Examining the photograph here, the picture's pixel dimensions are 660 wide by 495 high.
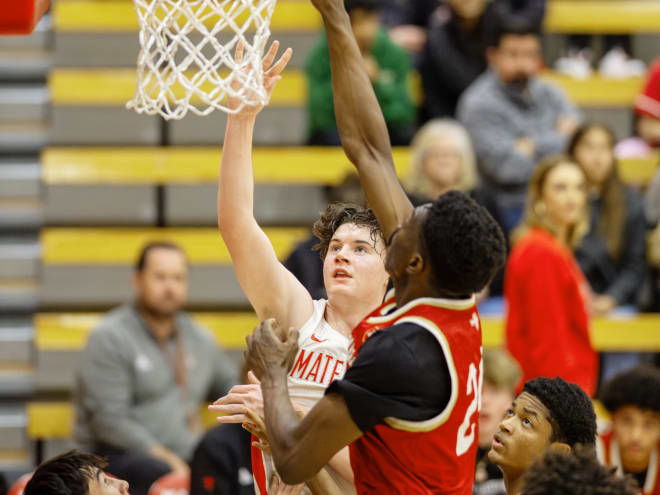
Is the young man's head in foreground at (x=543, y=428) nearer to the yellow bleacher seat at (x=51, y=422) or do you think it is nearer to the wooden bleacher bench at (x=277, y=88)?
the yellow bleacher seat at (x=51, y=422)

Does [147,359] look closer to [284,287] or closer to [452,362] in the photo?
[284,287]

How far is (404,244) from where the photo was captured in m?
2.54

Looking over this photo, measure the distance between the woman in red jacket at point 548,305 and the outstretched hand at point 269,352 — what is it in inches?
115

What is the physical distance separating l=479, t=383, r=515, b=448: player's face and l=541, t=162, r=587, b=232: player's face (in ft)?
4.25

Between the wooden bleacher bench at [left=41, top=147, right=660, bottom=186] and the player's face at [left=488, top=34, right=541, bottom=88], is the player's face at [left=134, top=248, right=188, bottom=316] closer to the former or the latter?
the wooden bleacher bench at [left=41, top=147, right=660, bottom=186]

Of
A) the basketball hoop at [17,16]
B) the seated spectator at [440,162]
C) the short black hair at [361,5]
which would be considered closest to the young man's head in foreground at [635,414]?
the seated spectator at [440,162]

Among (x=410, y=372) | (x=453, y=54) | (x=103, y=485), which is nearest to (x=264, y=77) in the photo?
(x=410, y=372)

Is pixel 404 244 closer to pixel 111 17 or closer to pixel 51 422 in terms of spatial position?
pixel 51 422

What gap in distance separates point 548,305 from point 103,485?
9.38 ft

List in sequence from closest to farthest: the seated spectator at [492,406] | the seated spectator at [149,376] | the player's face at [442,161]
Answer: the seated spectator at [492,406] < the seated spectator at [149,376] < the player's face at [442,161]

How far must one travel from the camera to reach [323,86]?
23.8ft

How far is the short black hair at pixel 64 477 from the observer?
9.82 ft

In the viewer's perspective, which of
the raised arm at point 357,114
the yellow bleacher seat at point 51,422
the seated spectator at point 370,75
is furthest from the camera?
the seated spectator at point 370,75

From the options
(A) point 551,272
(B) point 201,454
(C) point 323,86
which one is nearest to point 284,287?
(B) point 201,454
